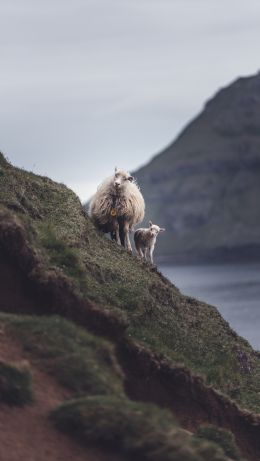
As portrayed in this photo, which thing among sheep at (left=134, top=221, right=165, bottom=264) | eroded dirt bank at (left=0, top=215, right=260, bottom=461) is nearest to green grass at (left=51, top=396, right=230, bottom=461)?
eroded dirt bank at (left=0, top=215, right=260, bottom=461)

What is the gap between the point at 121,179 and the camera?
3303cm

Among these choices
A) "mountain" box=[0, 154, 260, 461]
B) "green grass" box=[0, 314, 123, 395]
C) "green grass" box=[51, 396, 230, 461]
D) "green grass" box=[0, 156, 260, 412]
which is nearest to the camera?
"green grass" box=[51, 396, 230, 461]

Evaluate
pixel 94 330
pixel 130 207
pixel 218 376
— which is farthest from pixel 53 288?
pixel 130 207

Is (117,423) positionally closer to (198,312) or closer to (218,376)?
(218,376)

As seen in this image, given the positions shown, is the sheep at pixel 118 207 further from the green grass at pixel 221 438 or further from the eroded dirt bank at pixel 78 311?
the green grass at pixel 221 438

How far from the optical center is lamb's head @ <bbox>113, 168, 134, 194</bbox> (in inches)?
1289

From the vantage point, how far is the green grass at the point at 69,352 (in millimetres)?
19000

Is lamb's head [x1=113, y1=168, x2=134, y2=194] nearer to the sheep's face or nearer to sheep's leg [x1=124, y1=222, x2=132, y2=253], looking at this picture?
the sheep's face

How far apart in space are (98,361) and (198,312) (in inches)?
415

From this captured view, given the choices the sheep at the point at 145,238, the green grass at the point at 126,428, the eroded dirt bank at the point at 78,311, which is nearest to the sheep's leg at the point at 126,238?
the sheep at the point at 145,238

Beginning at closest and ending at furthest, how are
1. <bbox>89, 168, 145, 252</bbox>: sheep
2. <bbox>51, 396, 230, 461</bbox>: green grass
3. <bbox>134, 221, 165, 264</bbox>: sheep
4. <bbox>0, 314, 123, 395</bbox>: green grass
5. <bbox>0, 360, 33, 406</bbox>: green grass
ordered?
<bbox>51, 396, 230, 461</bbox>: green grass
<bbox>0, 360, 33, 406</bbox>: green grass
<bbox>0, 314, 123, 395</bbox>: green grass
<bbox>89, 168, 145, 252</bbox>: sheep
<bbox>134, 221, 165, 264</bbox>: sheep

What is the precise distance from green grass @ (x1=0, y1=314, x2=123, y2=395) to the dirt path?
444mm

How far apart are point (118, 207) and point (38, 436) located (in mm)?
15912

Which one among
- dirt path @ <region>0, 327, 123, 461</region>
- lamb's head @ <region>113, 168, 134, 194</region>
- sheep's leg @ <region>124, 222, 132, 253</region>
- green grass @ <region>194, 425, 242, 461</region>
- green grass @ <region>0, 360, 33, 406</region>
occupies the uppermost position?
lamb's head @ <region>113, 168, 134, 194</region>
